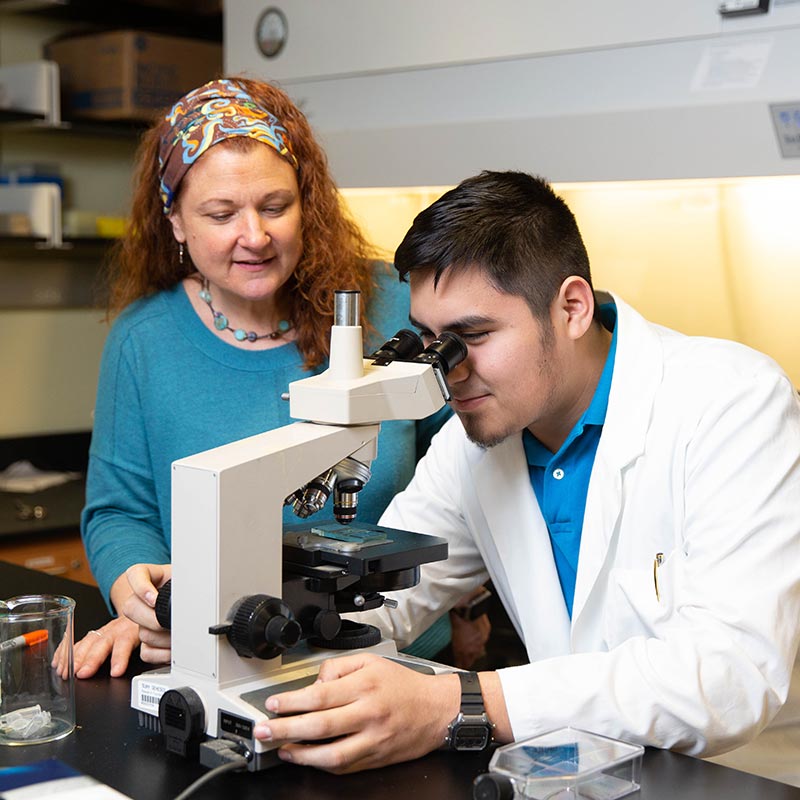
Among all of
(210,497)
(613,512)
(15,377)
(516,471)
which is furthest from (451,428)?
(15,377)

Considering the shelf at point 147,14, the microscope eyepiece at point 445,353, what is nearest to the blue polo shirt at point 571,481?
the microscope eyepiece at point 445,353

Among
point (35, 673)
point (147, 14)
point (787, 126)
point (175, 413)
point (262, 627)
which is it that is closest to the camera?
point (262, 627)

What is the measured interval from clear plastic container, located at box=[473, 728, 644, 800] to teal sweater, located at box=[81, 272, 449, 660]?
0.83m

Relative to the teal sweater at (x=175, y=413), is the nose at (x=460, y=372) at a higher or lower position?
higher

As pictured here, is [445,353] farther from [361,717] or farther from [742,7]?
[742,7]

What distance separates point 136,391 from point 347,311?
808 mm

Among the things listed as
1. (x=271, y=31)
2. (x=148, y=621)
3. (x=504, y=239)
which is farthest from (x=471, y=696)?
(x=271, y=31)

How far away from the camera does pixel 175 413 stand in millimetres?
1949

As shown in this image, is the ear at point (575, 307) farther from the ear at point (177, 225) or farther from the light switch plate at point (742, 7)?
the ear at point (177, 225)

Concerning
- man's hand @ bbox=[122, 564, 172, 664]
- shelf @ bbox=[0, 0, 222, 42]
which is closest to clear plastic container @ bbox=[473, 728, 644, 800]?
man's hand @ bbox=[122, 564, 172, 664]

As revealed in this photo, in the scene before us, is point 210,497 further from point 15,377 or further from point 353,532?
point 15,377

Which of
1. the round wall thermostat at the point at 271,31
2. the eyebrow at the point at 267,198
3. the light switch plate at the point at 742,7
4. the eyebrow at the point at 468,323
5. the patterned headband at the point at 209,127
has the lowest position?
the eyebrow at the point at 468,323

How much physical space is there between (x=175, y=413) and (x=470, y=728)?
36.6 inches

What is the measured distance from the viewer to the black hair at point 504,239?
4.80ft
